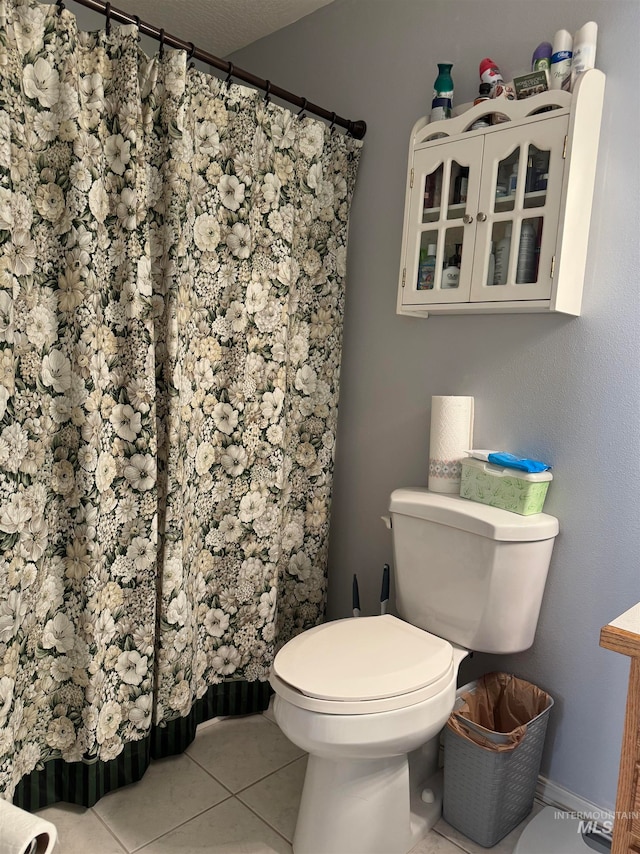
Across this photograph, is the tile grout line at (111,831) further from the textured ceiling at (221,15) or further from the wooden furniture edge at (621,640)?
the textured ceiling at (221,15)

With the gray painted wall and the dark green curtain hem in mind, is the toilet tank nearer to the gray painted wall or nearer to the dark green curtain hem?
the gray painted wall

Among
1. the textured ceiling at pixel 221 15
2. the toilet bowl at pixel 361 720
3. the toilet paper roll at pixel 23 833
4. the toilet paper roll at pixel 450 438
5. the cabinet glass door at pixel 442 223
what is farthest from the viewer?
the textured ceiling at pixel 221 15

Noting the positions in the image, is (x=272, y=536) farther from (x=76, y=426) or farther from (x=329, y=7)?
(x=329, y=7)

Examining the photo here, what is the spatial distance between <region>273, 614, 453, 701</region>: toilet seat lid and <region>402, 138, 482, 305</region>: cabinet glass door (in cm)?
93

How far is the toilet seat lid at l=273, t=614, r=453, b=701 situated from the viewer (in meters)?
1.46

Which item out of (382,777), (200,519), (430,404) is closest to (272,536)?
(200,519)

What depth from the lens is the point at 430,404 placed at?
2.07m

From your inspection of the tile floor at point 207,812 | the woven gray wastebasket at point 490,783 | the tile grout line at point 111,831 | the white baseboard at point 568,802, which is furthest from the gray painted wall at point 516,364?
the tile grout line at point 111,831

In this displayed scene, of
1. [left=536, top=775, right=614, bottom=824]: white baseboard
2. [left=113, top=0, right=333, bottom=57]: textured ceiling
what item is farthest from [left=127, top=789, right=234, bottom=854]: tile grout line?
[left=113, top=0, right=333, bottom=57]: textured ceiling

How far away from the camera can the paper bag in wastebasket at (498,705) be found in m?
1.71

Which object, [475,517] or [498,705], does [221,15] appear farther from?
[498,705]

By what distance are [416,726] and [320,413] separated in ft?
3.58

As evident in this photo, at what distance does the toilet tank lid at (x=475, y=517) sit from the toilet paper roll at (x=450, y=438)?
0.05 m

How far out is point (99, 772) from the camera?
1.75m
